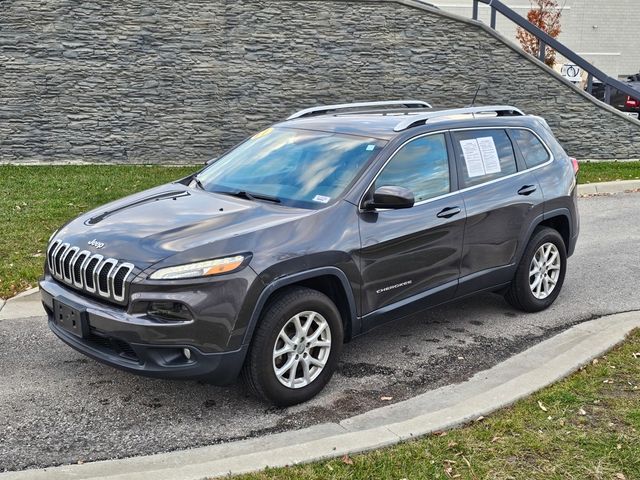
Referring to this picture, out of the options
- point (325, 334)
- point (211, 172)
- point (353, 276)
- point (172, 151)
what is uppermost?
point (211, 172)

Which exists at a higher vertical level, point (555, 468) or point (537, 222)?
point (537, 222)

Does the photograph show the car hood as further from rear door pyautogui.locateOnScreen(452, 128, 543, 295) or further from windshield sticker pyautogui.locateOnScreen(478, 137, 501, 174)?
windshield sticker pyautogui.locateOnScreen(478, 137, 501, 174)

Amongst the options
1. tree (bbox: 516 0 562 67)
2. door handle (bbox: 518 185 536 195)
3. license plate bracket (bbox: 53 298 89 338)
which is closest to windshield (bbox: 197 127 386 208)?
license plate bracket (bbox: 53 298 89 338)

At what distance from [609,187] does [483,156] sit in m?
7.49

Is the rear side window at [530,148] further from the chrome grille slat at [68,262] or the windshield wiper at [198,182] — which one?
the chrome grille slat at [68,262]

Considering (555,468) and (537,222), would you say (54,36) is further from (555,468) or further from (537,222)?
(555,468)

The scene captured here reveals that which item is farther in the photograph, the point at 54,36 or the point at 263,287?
the point at 54,36

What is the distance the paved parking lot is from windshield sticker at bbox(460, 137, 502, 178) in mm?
1263

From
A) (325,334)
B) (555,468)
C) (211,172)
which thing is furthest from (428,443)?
(211,172)

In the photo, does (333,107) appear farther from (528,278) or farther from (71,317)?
(71,317)

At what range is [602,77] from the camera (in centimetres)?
1468

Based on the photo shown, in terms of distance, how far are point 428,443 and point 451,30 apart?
12011 mm

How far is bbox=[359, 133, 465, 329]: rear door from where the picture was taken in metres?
4.61

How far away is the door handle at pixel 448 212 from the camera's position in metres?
5.01
